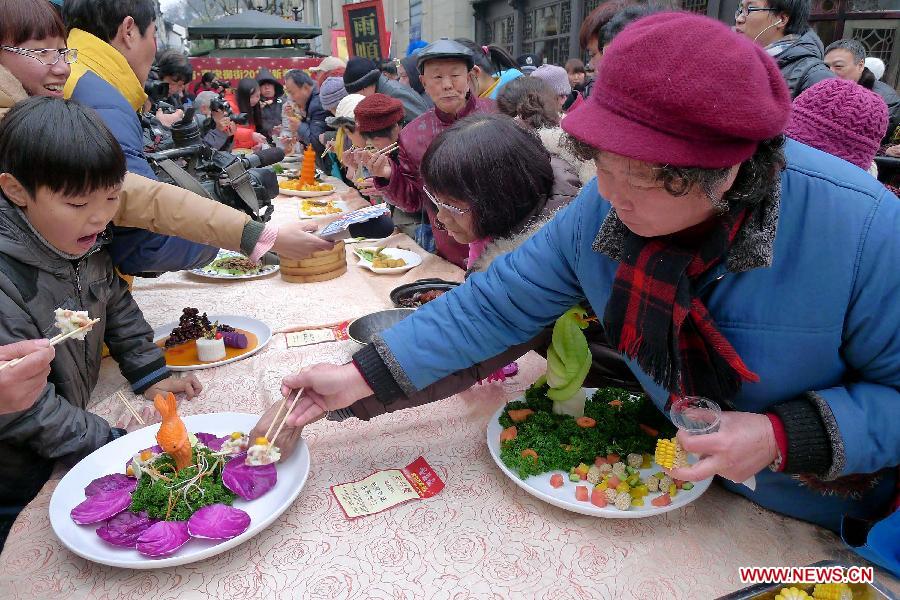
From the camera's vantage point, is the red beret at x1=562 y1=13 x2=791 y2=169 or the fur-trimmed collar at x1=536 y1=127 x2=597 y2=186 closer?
the red beret at x1=562 y1=13 x2=791 y2=169

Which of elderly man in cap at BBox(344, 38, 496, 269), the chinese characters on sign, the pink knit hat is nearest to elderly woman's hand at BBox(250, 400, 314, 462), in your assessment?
the pink knit hat

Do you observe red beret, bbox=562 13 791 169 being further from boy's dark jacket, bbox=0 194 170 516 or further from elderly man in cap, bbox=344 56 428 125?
elderly man in cap, bbox=344 56 428 125

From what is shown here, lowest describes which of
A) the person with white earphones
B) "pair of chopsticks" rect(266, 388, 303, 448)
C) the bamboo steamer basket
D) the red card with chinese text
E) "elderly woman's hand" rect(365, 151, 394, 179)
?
the bamboo steamer basket

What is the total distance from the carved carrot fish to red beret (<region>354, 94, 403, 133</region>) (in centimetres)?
253

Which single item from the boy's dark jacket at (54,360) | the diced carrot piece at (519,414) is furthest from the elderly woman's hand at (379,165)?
the diced carrot piece at (519,414)

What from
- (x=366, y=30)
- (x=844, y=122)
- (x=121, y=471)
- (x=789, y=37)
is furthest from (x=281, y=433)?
(x=366, y=30)

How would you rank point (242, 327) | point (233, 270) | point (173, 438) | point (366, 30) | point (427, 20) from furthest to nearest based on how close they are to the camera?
point (427, 20)
point (366, 30)
point (233, 270)
point (242, 327)
point (173, 438)

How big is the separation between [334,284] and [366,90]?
9.04 feet

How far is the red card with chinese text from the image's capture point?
1189 mm

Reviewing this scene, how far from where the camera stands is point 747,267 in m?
0.92

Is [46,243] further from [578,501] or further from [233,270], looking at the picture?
[578,501]

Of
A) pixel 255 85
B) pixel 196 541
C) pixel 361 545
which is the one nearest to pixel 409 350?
pixel 361 545

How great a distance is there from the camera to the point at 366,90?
4742 mm

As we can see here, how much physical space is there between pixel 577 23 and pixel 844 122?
28.0ft
